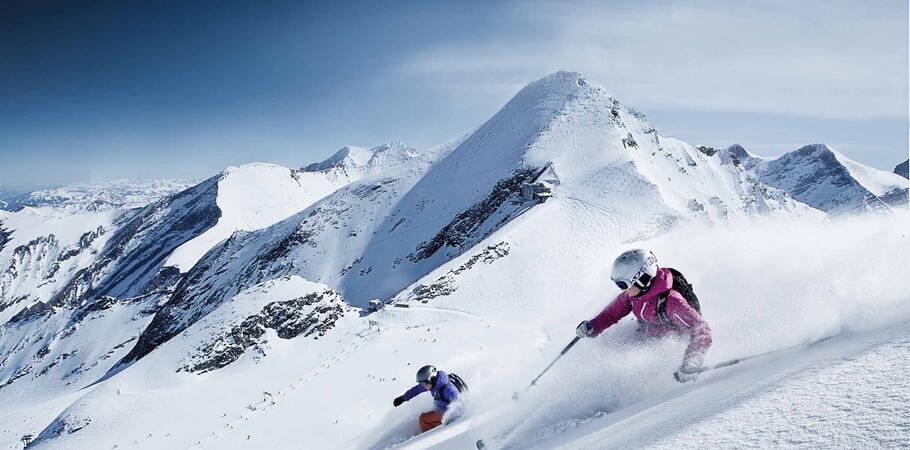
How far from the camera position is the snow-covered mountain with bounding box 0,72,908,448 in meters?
6.81

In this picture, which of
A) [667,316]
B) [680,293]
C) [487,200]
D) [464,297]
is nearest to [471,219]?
[487,200]

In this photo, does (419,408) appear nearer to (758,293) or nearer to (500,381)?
(500,381)

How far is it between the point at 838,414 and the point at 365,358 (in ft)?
57.6

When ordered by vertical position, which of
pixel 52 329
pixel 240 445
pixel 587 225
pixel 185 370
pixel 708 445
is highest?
pixel 52 329

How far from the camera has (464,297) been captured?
1299 inches

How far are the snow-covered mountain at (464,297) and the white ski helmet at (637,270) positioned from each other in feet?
3.34

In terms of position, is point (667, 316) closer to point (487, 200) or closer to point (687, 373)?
point (687, 373)

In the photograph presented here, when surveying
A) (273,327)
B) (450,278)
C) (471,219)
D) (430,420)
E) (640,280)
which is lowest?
(430,420)

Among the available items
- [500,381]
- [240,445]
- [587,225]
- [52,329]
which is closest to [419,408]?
[500,381]

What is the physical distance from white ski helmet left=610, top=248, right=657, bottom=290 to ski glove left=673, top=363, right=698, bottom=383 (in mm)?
1327

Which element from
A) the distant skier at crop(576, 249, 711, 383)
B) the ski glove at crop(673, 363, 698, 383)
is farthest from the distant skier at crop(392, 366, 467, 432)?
the ski glove at crop(673, 363, 698, 383)

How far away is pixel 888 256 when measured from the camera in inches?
237

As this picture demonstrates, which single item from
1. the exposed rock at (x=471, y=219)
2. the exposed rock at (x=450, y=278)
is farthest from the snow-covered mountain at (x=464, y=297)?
the exposed rock at (x=471, y=219)

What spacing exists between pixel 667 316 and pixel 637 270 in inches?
29.6
